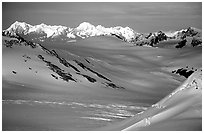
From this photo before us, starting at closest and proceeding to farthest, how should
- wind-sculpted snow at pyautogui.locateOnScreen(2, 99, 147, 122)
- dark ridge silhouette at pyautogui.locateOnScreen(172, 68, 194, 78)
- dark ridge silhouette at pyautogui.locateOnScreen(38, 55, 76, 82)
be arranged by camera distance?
wind-sculpted snow at pyautogui.locateOnScreen(2, 99, 147, 122) < dark ridge silhouette at pyautogui.locateOnScreen(38, 55, 76, 82) < dark ridge silhouette at pyautogui.locateOnScreen(172, 68, 194, 78)

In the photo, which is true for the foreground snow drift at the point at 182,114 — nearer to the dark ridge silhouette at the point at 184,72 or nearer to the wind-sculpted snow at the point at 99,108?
the wind-sculpted snow at the point at 99,108

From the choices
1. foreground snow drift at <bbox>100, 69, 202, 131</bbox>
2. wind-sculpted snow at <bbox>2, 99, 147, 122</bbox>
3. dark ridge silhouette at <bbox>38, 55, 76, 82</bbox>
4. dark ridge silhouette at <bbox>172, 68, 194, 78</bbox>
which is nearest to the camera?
foreground snow drift at <bbox>100, 69, 202, 131</bbox>

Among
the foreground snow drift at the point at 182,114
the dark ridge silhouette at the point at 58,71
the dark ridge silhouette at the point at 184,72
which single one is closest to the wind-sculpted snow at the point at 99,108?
the foreground snow drift at the point at 182,114

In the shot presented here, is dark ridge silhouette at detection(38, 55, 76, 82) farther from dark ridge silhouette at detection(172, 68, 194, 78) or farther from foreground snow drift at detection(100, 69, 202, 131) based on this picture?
dark ridge silhouette at detection(172, 68, 194, 78)

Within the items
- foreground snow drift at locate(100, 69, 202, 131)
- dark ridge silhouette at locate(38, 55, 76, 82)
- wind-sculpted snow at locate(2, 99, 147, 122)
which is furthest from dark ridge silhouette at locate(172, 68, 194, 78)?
foreground snow drift at locate(100, 69, 202, 131)

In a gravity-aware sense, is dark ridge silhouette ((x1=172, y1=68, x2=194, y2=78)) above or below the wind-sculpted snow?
above

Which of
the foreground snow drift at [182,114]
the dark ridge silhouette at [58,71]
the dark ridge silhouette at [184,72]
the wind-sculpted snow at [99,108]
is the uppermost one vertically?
the dark ridge silhouette at [184,72]

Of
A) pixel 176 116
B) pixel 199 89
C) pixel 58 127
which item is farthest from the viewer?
pixel 58 127

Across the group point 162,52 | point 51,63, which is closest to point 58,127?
point 51,63

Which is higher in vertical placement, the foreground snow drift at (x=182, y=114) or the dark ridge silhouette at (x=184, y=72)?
the dark ridge silhouette at (x=184, y=72)

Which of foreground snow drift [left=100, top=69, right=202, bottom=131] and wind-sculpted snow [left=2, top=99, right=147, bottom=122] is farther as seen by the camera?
wind-sculpted snow [left=2, top=99, right=147, bottom=122]

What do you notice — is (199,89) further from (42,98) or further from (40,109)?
(42,98)
